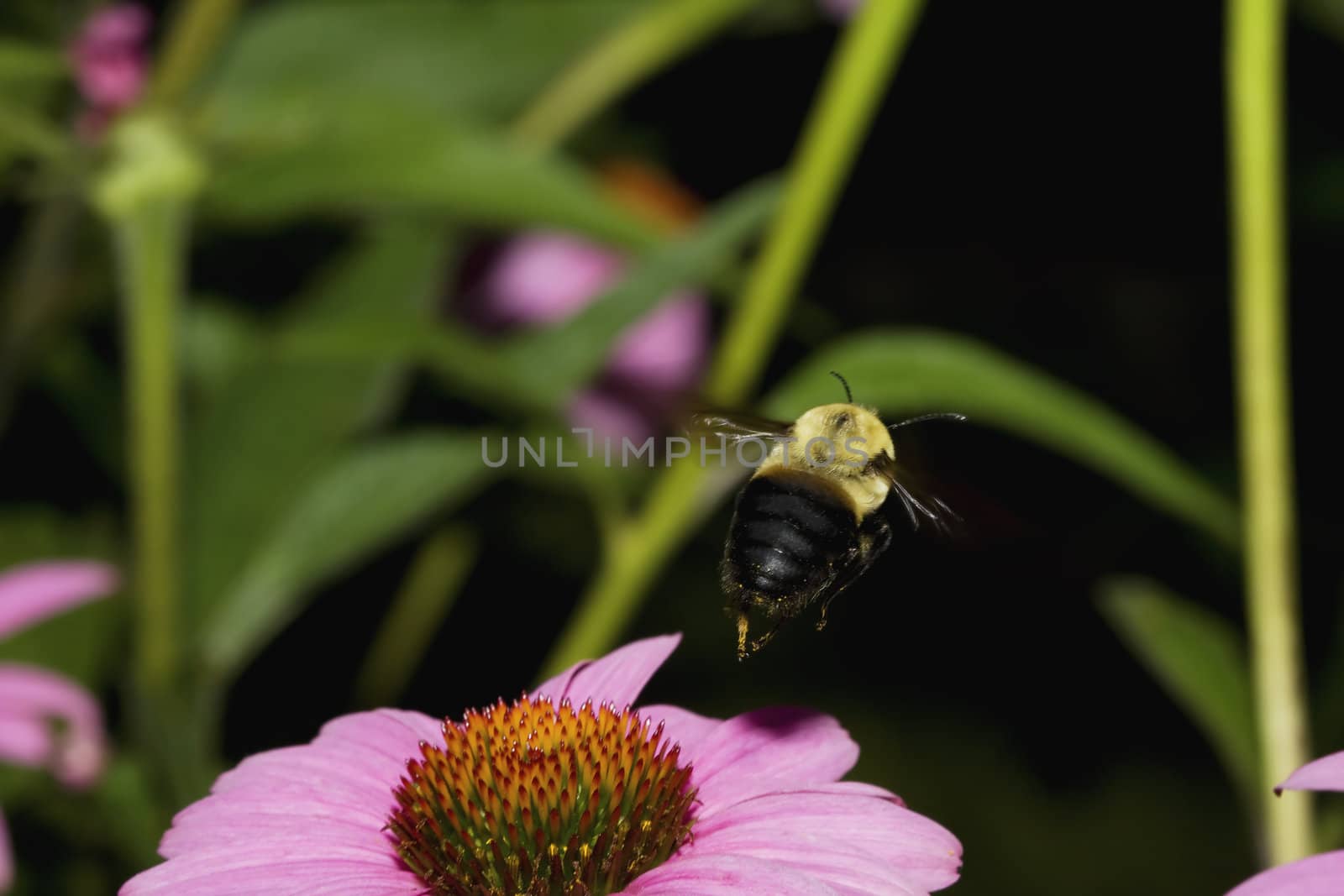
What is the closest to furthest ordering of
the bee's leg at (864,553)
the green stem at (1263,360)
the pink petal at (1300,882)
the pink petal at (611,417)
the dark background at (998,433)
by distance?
the pink petal at (1300,882) < the bee's leg at (864,553) < the green stem at (1263,360) < the pink petal at (611,417) < the dark background at (998,433)

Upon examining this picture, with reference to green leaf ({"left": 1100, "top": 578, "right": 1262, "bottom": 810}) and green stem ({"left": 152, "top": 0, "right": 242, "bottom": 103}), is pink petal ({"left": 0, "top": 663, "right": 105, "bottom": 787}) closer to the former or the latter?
green stem ({"left": 152, "top": 0, "right": 242, "bottom": 103})

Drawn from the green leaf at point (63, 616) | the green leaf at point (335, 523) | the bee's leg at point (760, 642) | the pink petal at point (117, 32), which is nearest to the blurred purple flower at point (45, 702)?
the green leaf at point (335, 523)

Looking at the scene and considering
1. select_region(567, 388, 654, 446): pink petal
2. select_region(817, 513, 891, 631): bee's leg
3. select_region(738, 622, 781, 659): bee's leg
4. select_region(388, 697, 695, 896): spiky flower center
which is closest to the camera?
select_region(388, 697, 695, 896): spiky flower center

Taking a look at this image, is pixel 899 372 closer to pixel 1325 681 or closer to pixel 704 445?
pixel 704 445

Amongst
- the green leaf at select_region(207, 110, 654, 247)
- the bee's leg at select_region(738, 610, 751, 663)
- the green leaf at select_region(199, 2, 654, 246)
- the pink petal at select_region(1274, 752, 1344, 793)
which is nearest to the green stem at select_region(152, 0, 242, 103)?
the green leaf at select_region(199, 2, 654, 246)

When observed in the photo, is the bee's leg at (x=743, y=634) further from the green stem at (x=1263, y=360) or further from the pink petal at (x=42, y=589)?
the pink petal at (x=42, y=589)

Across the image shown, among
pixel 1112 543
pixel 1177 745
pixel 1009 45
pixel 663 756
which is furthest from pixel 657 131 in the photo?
pixel 663 756
